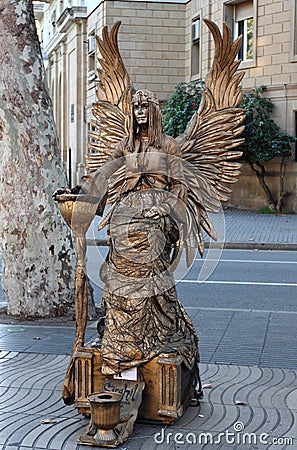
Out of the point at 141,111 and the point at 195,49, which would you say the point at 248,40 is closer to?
the point at 195,49

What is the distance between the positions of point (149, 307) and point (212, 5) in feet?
76.1

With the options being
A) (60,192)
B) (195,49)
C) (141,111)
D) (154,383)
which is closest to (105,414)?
(154,383)

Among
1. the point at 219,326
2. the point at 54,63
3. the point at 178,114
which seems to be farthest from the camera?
the point at 54,63

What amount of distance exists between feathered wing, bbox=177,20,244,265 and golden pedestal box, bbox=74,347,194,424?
0.94m

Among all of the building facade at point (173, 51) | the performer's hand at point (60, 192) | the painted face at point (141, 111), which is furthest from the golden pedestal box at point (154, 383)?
the building facade at point (173, 51)

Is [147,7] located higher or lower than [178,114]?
higher

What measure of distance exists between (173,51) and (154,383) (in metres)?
26.2

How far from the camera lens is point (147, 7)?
2997 cm

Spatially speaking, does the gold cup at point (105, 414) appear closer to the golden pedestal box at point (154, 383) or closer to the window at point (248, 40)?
the golden pedestal box at point (154, 383)

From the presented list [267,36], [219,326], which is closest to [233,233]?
[267,36]

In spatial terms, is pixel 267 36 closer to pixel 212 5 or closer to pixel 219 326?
pixel 212 5

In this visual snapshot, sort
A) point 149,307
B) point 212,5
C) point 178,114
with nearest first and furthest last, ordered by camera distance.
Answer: point 149,307
point 178,114
point 212,5

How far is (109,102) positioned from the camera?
20.6 feet

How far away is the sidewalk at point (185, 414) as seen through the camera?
495 centimetres
